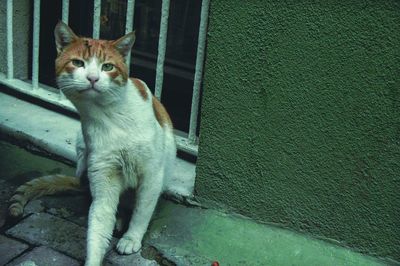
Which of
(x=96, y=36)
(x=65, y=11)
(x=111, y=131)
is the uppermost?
(x=65, y=11)

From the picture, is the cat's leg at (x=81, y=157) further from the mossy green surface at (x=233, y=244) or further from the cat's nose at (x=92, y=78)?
the cat's nose at (x=92, y=78)

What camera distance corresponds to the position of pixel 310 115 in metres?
2.32

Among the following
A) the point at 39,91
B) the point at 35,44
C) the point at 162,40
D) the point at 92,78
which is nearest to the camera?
the point at 92,78

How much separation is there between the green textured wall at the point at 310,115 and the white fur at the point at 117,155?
1.13 feet

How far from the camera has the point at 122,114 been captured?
2314 millimetres

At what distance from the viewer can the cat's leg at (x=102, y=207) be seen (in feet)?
7.50

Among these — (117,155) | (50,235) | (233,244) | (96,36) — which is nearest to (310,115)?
Result: (233,244)

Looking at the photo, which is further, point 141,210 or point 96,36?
point 96,36

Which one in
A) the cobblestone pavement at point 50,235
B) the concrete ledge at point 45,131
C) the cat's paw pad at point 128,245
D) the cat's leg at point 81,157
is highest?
the cat's leg at point 81,157

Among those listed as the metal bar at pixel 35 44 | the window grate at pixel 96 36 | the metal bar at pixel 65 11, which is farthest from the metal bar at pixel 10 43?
the metal bar at pixel 65 11

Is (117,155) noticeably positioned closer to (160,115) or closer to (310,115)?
(160,115)

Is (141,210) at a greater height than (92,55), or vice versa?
(92,55)

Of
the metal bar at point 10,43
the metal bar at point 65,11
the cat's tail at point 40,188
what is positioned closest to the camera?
the cat's tail at point 40,188

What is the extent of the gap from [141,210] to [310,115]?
90 cm
